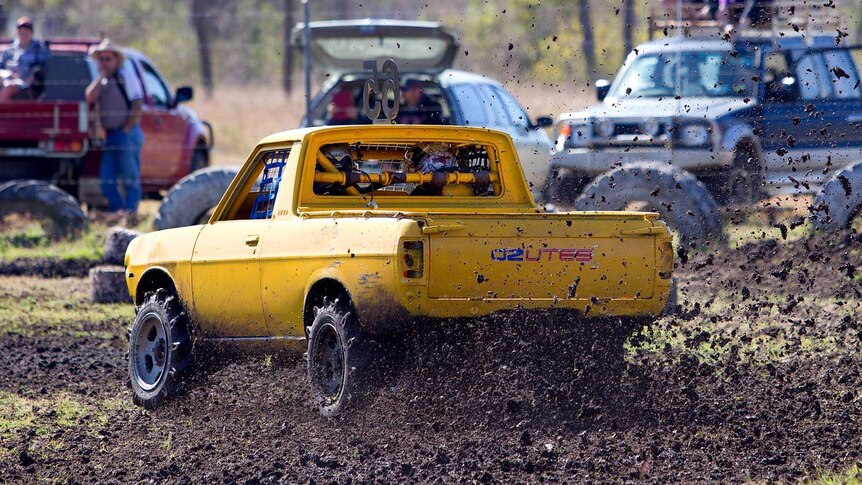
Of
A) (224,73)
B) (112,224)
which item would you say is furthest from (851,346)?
(224,73)

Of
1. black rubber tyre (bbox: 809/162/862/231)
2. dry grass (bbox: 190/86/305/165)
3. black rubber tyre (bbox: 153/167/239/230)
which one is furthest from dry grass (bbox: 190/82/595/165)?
black rubber tyre (bbox: 809/162/862/231)

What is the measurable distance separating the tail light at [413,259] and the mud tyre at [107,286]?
21.3 feet

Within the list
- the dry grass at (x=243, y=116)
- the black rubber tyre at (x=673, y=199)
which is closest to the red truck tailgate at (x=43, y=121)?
the black rubber tyre at (x=673, y=199)

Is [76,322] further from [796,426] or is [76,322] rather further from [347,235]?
[796,426]

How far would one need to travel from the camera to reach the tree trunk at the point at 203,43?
100ft

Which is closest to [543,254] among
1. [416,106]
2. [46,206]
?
[416,106]

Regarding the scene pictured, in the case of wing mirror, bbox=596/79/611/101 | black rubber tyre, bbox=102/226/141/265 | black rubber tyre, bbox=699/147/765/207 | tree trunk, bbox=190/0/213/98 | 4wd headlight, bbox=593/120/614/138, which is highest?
wing mirror, bbox=596/79/611/101

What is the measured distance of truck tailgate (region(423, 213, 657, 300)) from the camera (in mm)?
7129

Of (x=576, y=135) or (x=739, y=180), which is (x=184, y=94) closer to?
(x=576, y=135)

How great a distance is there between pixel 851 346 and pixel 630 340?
6.61ft

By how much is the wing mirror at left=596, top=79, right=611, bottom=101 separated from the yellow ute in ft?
20.0

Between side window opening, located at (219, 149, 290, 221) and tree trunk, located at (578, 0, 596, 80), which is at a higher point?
side window opening, located at (219, 149, 290, 221)

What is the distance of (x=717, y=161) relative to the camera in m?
14.7

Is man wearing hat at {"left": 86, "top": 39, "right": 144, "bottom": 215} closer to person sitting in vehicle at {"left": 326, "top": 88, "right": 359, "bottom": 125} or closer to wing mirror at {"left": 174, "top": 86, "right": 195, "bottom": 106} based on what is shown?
wing mirror at {"left": 174, "top": 86, "right": 195, "bottom": 106}
